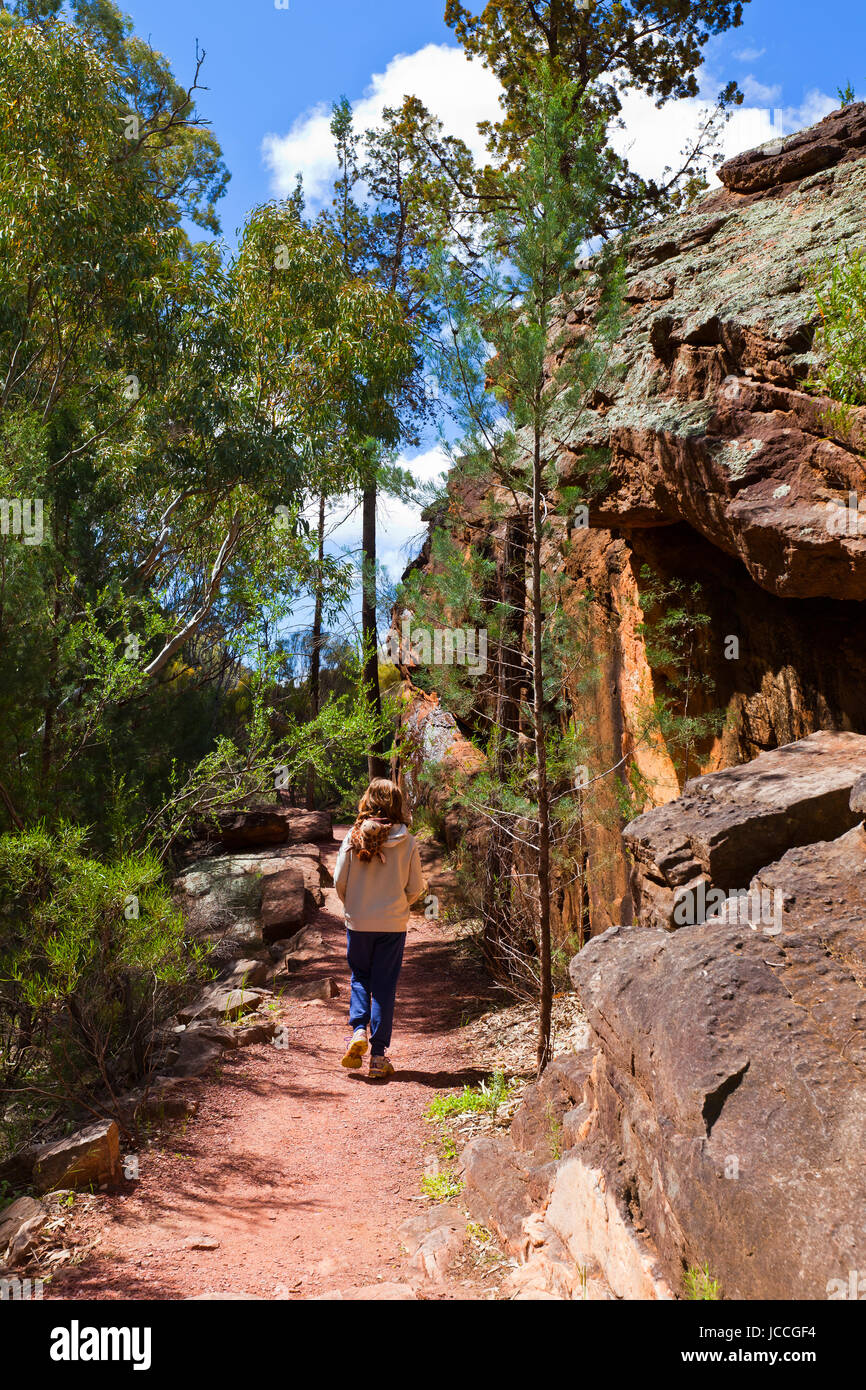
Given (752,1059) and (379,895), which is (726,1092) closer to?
(752,1059)

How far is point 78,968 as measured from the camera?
16.6 feet

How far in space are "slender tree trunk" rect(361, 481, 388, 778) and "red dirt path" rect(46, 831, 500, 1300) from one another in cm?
307

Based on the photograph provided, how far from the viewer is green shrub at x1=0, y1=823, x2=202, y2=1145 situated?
5012 mm

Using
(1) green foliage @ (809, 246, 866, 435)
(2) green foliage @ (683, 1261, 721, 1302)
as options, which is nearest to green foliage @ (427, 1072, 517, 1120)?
(2) green foliage @ (683, 1261, 721, 1302)

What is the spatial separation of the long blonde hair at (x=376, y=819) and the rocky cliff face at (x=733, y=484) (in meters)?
1.83

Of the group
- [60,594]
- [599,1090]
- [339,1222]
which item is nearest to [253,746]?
[60,594]

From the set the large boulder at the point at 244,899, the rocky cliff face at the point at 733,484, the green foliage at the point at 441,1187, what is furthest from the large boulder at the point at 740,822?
the large boulder at the point at 244,899

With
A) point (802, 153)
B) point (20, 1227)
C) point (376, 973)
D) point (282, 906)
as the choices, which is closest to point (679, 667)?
point (376, 973)

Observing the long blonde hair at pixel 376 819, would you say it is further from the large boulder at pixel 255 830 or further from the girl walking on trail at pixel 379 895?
the large boulder at pixel 255 830

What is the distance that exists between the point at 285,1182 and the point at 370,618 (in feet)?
34.6
